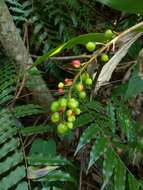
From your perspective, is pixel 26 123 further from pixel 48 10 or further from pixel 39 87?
pixel 48 10

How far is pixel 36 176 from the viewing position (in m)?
0.96

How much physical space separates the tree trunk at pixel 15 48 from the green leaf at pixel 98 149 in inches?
14.5

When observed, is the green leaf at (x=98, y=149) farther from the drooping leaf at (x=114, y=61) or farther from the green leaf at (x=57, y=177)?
the drooping leaf at (x=114, y=61)

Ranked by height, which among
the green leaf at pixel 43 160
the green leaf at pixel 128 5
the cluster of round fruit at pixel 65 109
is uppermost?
the green leaf at pixel 128 5

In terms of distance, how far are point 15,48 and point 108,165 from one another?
0.60m

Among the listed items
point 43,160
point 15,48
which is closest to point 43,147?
point 43,160

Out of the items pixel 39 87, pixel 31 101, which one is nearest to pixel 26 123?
pixel 31 101

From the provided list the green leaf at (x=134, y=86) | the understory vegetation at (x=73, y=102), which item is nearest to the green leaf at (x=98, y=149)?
the understory vegetation at (x=73, y=102)

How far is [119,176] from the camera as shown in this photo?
3.25 ft

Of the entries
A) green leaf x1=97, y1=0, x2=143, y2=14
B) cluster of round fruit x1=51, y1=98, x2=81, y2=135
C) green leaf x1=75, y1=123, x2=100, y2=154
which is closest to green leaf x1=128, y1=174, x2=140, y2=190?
green leaf x1=75, y1=123, x2=100, y2=154

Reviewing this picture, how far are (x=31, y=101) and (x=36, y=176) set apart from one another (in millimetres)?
651

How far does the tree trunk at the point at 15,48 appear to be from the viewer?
1.38 meters

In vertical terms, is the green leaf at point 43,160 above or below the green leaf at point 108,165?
above

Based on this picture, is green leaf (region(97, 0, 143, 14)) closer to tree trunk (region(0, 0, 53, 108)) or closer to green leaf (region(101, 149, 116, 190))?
green leaf (region(101, 149, 116, 190))
